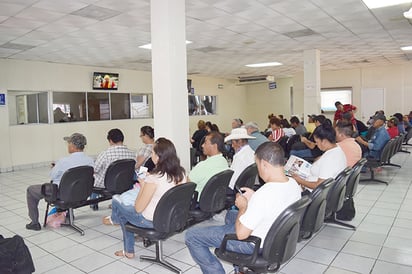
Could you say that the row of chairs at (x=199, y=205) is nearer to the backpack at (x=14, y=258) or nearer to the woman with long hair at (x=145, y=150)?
the woman with long hair at (x=145, y=150)

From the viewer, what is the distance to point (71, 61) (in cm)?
888

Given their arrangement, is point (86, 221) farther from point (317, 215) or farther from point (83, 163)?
point (317, 215)

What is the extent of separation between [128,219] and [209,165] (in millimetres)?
936

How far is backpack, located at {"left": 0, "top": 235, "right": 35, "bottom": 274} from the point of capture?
192 centimetres

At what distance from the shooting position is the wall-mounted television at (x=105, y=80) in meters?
9.85

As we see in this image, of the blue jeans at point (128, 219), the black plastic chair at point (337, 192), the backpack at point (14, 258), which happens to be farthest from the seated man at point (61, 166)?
the black plastic chair at point (337, 192)

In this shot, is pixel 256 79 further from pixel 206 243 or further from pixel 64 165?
pixel 206 243

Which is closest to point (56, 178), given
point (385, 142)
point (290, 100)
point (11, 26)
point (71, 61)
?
point (11, 26)

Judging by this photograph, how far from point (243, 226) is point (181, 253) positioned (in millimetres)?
1421

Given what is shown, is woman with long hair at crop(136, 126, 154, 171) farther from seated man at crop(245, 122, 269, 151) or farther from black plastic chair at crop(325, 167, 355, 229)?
black plastic chair at crop(325, 167, 355, 229)

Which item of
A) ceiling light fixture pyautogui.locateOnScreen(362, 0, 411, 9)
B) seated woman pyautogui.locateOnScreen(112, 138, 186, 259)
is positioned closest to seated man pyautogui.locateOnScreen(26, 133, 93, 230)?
seated woman pyautogui.locateOnScreen(112, 138, 186, 259)

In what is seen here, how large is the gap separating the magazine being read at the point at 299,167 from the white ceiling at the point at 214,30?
2.36 meters

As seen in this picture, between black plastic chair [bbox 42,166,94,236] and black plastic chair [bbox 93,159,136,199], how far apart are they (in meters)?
0.23

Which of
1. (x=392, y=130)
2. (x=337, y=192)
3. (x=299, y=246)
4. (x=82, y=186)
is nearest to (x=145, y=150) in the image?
(x=82, y=186)
